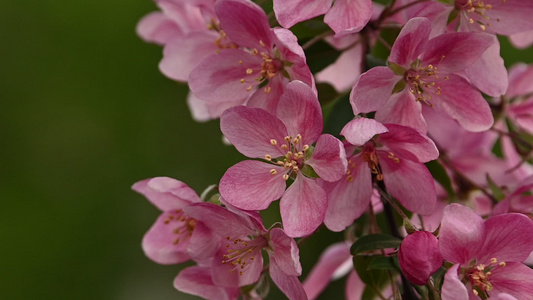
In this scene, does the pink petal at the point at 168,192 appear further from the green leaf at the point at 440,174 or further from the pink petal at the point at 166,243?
the green leaf at the point at 440,174

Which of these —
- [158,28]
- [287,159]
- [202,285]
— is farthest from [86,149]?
[287,159]

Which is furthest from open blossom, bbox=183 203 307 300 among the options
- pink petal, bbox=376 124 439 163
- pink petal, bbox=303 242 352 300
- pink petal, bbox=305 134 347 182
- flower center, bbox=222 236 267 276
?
pink petal, bbox=303 242 352 300

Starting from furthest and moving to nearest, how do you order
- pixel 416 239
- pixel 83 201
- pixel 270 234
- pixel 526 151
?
pixel 83 201
pixel 526 151
pixel 270 234
pixel 416 239

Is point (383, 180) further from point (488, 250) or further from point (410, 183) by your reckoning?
point (488, 250)

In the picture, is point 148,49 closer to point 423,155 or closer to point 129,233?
point 129,233

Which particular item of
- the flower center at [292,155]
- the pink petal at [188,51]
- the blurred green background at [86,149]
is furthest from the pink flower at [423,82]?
the blurred green background at [86,149]

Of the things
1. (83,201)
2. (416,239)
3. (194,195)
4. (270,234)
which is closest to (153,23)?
(194,195)
